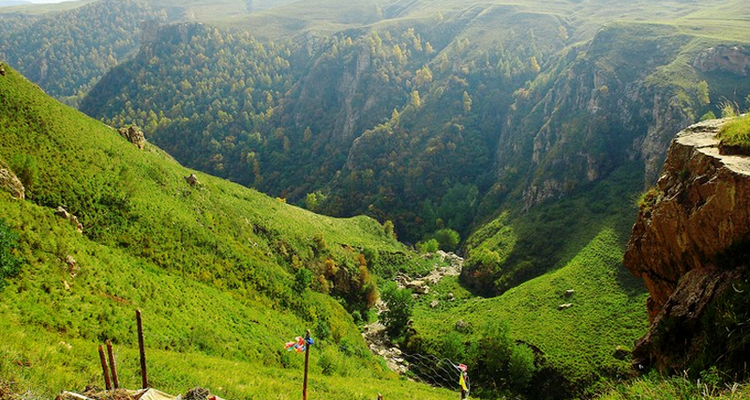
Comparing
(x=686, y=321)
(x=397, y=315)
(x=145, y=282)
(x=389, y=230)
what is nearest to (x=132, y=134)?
(x=145, y=282)

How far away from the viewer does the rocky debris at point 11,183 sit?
90.4 feet

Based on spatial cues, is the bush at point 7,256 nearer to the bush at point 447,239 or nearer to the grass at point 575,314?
the grass at point 575,314

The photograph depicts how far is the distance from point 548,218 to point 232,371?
77953 mm

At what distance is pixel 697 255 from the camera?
55.8 ft

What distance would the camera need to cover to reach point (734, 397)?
33.2 ft

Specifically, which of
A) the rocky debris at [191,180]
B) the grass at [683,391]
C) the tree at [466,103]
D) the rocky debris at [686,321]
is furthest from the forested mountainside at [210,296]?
the tree at [466,103]

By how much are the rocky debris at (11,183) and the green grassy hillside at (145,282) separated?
3.01 feet

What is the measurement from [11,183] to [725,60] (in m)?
127

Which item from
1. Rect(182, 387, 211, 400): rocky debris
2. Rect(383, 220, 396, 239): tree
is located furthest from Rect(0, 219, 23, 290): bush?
Rect(383, 220, 396, 239): tree

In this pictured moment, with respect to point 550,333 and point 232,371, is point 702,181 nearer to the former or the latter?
point 232,371

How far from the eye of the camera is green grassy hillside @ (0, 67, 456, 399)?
19469 mm

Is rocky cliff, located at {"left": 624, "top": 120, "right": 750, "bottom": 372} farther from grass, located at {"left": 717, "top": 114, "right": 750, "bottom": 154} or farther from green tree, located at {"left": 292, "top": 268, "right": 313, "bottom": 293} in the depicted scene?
green tree, located at {"left": 292, "top": 268, "right": 313, "bottom": 293}

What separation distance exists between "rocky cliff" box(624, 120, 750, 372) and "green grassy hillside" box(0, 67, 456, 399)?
1931 cm

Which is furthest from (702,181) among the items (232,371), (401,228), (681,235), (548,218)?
(401,228)
